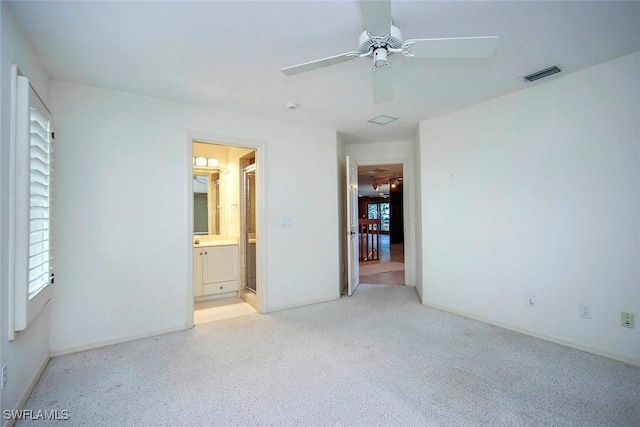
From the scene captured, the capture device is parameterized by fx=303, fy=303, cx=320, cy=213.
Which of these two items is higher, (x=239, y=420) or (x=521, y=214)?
(x=521, y=214)

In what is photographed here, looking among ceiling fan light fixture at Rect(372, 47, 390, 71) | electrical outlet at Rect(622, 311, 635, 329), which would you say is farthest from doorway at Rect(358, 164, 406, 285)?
ceiling fan light fixture at Rect(372, 47, 390, 71)

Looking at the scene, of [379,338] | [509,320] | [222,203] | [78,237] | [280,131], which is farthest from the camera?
[222,203]

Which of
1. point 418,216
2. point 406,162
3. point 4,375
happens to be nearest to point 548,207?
point 418,216

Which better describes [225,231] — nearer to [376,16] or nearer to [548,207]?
[376,16]

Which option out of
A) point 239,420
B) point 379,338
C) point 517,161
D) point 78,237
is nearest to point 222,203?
point 78,237

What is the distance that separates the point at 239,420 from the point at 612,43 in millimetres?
3599

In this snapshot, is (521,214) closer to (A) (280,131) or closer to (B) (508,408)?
(B) (508,408)

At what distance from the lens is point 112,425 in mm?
1733

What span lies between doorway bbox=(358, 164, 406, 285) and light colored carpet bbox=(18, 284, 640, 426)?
2.61 m

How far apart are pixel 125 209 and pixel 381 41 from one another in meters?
2.67

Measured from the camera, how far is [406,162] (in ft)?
16.4

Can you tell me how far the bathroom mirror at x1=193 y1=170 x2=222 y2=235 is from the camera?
15.1 ft

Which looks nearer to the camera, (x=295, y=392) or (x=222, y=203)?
(x=295, y=392)

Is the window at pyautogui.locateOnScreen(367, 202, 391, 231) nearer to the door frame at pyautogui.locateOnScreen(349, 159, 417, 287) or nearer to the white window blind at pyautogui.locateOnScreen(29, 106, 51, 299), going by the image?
the door frame at pyautogui.locateOnScreen(349, 159, 417, 287)
